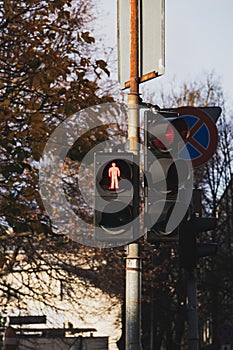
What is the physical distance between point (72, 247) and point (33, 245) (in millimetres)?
2526

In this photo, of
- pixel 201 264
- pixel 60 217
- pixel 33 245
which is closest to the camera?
pixel 60 217

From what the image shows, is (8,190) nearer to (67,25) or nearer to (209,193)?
(67,25)

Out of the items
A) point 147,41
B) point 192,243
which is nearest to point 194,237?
A: point 192,243

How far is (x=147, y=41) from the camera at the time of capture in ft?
29.0

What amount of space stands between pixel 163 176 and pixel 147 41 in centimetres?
154

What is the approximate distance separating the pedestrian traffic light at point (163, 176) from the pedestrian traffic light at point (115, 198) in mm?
174

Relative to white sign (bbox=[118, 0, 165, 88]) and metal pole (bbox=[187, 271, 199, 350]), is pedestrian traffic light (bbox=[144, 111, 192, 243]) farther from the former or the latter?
metal pole (bbox=[187, 271, 199, 350])

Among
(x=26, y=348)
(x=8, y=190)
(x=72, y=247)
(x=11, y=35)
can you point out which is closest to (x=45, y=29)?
(x=11, y=35)

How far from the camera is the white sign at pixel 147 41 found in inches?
341

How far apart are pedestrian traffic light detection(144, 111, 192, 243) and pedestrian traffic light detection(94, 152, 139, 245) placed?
0.57ft

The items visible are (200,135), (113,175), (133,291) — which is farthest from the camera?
(200,135)

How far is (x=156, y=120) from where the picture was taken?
8211mm

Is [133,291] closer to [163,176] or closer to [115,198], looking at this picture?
[115,198]

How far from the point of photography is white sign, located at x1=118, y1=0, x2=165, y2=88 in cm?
867
